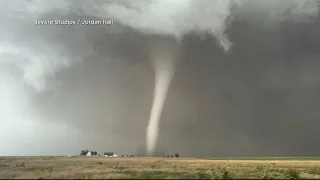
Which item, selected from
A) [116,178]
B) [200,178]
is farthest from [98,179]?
[200,178]

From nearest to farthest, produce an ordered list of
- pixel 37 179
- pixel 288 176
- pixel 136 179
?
pixel 37 179 → pixel 136 179 → pixel 288 176

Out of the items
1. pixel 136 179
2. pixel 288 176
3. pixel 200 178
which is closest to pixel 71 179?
pixel 136 179

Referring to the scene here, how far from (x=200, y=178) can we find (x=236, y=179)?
6112 mm

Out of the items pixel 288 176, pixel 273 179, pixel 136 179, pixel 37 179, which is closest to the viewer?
pixel 37 179

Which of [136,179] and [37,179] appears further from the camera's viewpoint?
[136,179]

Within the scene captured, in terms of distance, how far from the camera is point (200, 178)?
2643 inches

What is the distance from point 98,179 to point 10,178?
611 inches

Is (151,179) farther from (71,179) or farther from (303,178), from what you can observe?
(303,178)

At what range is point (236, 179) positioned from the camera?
65.9 metres

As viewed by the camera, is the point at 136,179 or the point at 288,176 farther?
the point at 288,176

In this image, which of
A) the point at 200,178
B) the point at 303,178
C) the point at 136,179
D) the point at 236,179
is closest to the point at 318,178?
the point at 303,178

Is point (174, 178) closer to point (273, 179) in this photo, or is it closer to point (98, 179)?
point (98, 179)

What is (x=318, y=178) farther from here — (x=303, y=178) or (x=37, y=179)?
(x=37, y=179)

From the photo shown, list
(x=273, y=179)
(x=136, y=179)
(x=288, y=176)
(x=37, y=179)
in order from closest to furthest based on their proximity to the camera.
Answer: (x=37, y=179) < (x=136, y=179) < (x=273, y=179) < (x=288, y=176)
